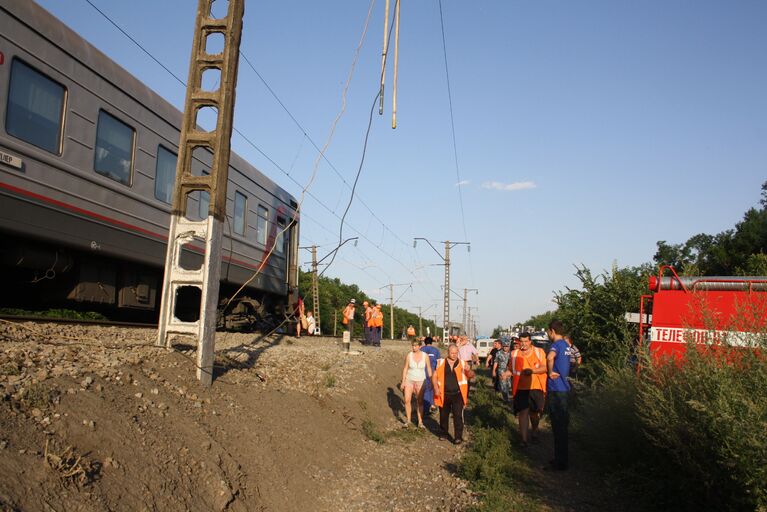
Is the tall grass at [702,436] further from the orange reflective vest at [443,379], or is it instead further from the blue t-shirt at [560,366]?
the orange reflective vest at [443,379]

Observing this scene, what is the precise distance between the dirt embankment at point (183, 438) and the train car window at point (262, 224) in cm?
536

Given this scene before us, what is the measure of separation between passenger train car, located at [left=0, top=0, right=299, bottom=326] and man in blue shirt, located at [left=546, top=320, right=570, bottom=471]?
445 cm

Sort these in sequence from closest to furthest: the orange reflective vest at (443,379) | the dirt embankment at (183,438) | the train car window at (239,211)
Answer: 1. the dirt embankment at (183,438)
2. the orange reflective vest at (443,379)
3. the train car window at (239,211)

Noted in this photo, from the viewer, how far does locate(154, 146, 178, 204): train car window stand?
36.1 ft

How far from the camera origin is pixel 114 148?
32.1 feet

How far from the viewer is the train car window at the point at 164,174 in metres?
11.0

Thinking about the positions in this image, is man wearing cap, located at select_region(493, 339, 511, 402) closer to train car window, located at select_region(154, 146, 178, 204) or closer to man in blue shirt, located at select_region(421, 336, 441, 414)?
man in blue shirt, located at select_region(421, 336, 441, 414)

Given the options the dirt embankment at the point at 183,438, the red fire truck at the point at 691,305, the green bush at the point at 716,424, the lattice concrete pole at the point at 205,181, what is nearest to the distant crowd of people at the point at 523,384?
the dirt embankment at the point at 183,438

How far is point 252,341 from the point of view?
508 inches

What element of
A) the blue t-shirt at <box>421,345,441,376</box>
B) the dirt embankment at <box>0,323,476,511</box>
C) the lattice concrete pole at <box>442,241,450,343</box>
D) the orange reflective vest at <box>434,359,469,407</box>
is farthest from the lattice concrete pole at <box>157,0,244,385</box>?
the lattice concrete pole at <box>442,241,450,343</box>

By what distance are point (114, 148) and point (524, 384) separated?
22.9 feet

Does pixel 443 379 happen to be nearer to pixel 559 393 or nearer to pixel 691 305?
pixel 559 393

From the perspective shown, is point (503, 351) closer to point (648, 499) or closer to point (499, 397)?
point (499, 397)

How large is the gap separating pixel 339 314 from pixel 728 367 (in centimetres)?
5623
